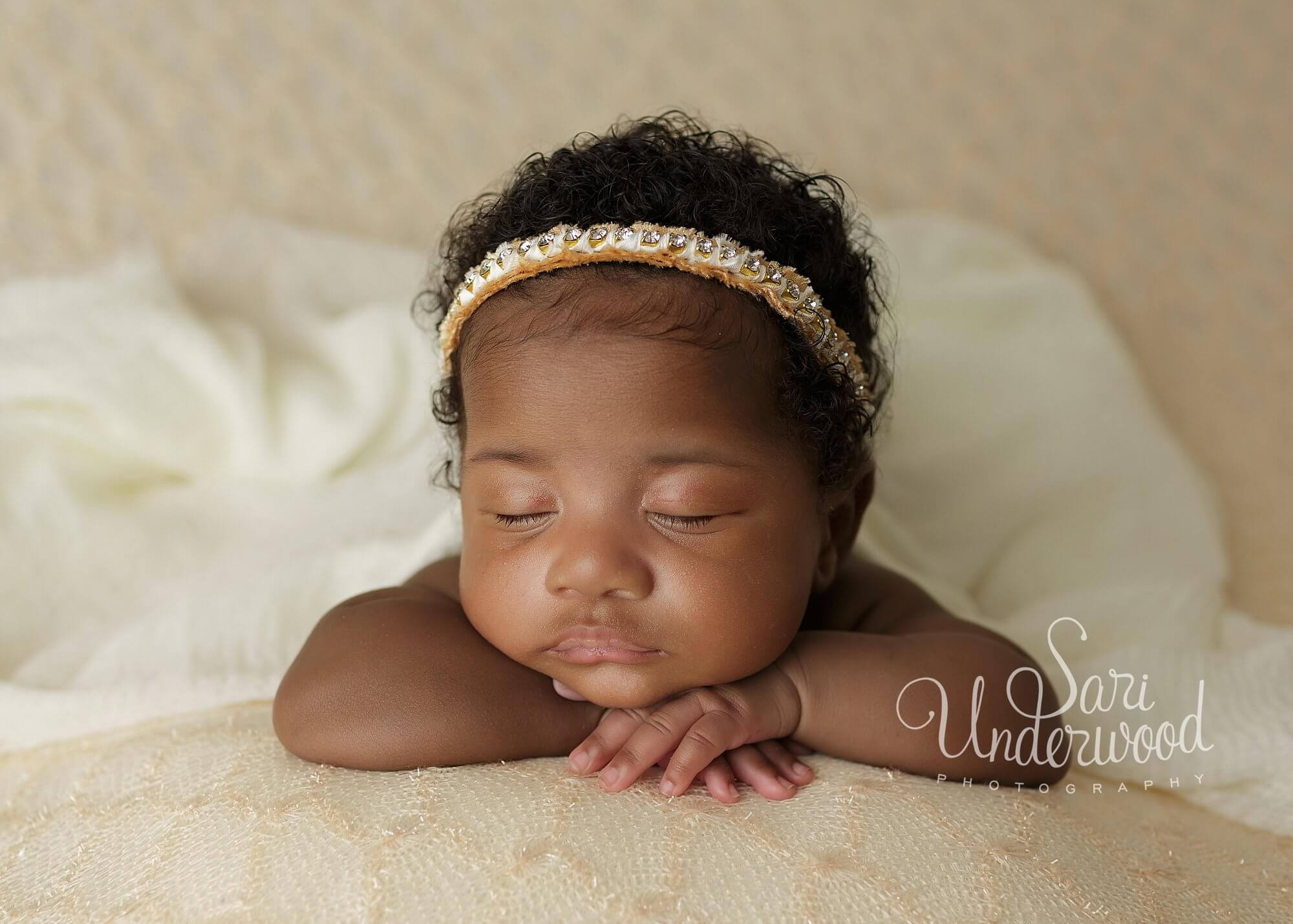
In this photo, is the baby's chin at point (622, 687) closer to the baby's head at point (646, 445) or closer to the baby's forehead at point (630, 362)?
the baby's head at point (646, 445)

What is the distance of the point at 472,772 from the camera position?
111 centimetres

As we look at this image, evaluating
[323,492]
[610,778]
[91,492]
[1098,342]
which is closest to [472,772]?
[610,778]

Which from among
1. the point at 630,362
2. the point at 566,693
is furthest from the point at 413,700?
the point at 630,362

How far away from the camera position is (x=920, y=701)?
1.21m

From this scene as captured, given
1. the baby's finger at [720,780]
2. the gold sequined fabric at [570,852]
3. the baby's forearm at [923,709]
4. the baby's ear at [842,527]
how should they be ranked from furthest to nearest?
the baby's ear at [842,527] → the baby's forearm at [923,709] → the baby's finger at [720,780] → the gold sequined fabric at [570,852]

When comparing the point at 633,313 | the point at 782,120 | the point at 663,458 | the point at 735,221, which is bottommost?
the point at 663,458

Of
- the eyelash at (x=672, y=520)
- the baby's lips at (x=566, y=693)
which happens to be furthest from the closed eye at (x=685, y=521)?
the baby's lips at (x=566, y=693)

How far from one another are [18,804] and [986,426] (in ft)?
5.02

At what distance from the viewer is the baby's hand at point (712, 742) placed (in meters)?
1.10

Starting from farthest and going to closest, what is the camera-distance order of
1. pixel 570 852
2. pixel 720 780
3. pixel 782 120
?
pixel 782 120 → pixel 720 780 → pixel 570 852

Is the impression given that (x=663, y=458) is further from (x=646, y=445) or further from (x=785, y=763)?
(x=785, y=763)

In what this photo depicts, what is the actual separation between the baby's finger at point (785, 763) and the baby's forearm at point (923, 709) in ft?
0.10

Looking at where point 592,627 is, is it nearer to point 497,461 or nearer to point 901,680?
point 497,461

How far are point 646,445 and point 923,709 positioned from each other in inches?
16.1
